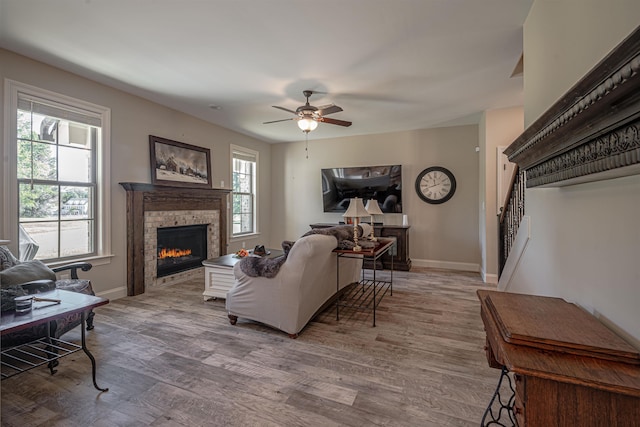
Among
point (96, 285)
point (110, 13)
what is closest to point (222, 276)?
point (96, 285)

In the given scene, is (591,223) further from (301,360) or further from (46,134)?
(46,134)

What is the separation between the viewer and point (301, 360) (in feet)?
7.88

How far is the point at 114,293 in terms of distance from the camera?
3.91 meters

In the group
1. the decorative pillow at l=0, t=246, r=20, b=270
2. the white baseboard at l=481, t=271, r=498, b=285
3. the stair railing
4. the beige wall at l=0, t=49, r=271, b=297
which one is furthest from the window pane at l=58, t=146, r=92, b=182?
the white baseboard at l=481, t=271, r=498, b=285

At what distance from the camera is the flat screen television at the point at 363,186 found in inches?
236

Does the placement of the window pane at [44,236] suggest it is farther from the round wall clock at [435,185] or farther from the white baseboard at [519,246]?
the round wall clock at [435,185]

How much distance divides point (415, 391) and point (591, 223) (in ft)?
5.02

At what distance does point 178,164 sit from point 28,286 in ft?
9.76

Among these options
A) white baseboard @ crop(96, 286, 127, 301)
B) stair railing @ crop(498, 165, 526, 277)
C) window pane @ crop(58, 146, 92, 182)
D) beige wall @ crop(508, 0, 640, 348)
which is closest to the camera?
beige wall @ crop(508, 0, 640, 348)

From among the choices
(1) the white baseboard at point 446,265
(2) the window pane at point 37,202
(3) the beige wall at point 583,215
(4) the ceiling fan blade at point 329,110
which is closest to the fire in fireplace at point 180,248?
(2) the window pane at point 37,202

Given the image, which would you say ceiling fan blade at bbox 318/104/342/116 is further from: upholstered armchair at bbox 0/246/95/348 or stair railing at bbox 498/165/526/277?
upholstered armchair at bbox 0/246/95/348

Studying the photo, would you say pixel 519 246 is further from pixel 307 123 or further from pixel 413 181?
pixel 413 181

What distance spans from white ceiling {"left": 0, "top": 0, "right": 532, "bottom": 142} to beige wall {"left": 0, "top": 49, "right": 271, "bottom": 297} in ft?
0.49

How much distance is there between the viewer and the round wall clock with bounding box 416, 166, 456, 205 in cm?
568
